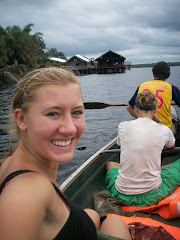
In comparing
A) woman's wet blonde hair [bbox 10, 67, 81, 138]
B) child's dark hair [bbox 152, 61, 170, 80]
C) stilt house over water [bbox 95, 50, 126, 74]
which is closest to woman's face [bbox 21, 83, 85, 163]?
woman's wet blonde hair [bbox 10, 67, 81, 138]

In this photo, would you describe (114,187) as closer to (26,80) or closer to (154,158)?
(154,158)

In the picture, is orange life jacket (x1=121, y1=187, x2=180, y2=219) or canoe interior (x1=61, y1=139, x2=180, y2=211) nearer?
orange life jacket (x1=121, y1=187, x2=180, y2=219)

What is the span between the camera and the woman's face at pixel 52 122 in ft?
3.51

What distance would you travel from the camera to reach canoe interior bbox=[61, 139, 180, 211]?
9.48 ft

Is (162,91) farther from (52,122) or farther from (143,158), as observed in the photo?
(52,122)

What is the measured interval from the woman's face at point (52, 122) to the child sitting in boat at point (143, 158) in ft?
5.27

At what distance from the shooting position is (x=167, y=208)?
2523 mm

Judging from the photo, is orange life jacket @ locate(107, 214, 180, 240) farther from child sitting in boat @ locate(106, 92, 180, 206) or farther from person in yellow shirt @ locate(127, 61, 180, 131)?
person in yellow shirt @ locate(127, 61, 180, 131)

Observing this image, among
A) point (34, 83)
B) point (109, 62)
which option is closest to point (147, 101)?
point (34, 83)

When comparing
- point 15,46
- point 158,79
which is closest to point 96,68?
point 15,46

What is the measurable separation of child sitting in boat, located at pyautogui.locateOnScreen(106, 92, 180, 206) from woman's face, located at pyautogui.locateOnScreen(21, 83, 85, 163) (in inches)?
63.2

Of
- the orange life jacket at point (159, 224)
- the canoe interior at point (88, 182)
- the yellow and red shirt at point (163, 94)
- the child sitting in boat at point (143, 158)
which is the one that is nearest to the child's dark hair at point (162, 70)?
the yellow and red shirt at point (163, 94)

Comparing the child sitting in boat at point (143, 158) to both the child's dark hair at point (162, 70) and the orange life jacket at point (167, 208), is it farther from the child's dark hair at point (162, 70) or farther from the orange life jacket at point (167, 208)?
the child's dark hair at point (162, 70)

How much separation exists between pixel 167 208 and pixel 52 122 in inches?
82.5
